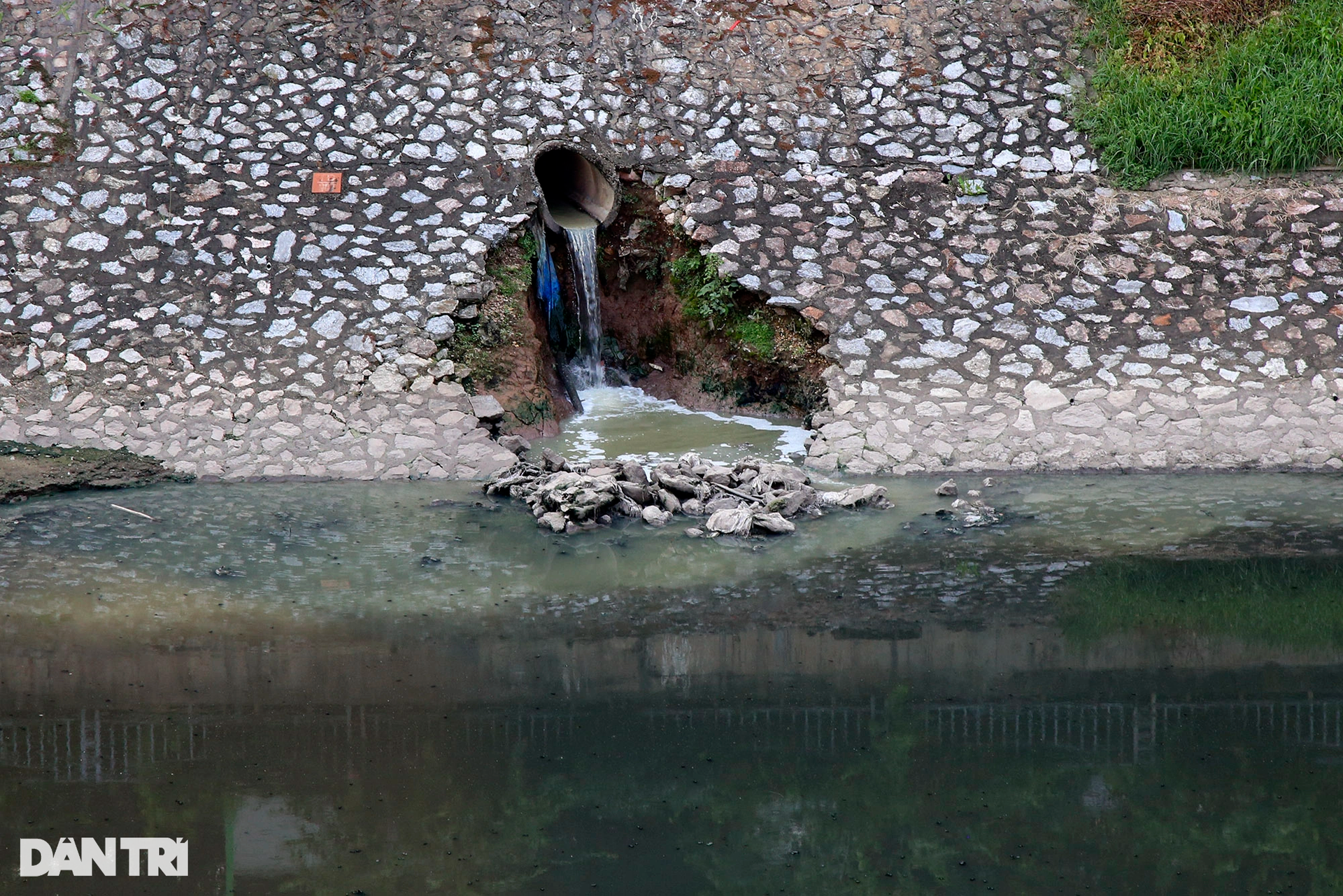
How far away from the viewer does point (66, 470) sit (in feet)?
26.5

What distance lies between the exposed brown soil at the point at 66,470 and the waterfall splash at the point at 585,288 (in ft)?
12.6

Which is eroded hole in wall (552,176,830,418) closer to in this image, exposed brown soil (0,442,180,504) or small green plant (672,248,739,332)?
small green plant (672,248,739,332)

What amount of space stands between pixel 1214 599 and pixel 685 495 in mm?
3207

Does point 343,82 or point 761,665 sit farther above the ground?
point 343,82

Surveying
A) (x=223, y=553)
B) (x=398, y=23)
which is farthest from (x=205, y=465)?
(x=398, y=23)

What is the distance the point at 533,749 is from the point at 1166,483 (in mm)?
5563

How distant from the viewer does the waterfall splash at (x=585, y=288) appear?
10.3 m

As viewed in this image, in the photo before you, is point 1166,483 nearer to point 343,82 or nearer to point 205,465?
point 205,465

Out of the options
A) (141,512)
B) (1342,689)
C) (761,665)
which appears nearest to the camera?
(1342,689)

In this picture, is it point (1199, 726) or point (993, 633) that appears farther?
point (993, 633)

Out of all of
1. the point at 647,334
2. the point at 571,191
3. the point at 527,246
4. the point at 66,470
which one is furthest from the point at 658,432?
the point at 66,470

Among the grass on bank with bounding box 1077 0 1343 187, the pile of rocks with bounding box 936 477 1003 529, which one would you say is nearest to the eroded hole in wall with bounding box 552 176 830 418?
the pile of rocks with bounding box 936 477 1003 529

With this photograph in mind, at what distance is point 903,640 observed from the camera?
5281 mm

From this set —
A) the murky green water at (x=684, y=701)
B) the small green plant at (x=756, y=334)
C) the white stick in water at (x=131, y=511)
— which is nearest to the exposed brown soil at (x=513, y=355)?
the small green plant at (x=756, y=334)
